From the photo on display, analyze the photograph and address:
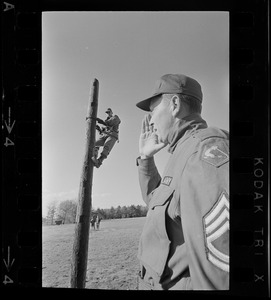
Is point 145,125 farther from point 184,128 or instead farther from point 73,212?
point 73,212

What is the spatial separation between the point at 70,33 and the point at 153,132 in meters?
0.71

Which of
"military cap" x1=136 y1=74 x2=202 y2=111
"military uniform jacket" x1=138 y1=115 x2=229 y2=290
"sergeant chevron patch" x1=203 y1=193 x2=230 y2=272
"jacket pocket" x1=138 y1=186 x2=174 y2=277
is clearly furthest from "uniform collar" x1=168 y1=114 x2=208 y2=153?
"sergeant chevron patch" x1=203 y1=193 x2=230 y2=272

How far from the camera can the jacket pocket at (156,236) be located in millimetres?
2865

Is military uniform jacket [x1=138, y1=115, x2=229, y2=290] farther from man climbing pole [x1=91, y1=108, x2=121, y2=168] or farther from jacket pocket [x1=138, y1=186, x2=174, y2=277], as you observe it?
man climbing pole [x1=91, y1=108, x2=121, y2=168]

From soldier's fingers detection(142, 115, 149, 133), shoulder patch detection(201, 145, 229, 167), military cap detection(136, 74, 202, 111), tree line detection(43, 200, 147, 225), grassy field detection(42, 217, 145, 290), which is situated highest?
military cap detection(136, 74, 202, 111)

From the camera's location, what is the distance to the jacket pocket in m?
2.87

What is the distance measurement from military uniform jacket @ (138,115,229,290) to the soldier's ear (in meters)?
0.07

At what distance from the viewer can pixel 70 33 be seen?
116 inches

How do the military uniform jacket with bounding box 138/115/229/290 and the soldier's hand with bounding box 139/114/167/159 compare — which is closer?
the military uniform jacket with bounding box 138/115/229/290

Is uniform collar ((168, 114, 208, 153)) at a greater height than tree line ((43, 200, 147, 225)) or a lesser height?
greater

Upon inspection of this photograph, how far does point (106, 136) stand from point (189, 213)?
626 millimetres
